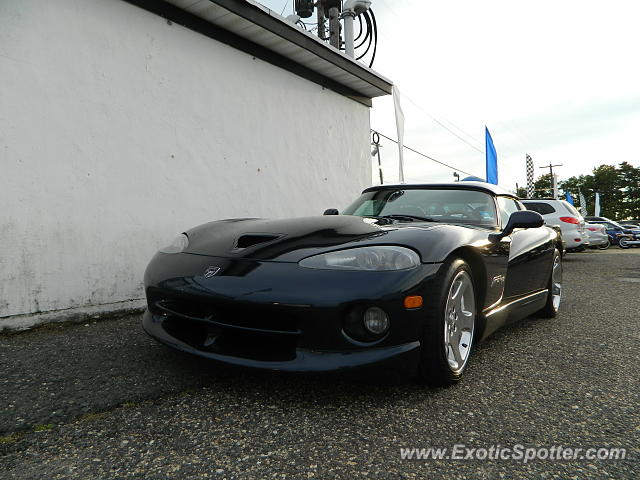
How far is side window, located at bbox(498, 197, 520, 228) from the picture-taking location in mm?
3216

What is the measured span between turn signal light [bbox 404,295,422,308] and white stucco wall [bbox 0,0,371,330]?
9.84 feet

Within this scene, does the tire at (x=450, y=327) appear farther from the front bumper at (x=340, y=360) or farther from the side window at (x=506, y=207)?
the side window at (x=506, y=207)

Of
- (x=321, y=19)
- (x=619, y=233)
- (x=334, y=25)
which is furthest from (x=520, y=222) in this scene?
(x=619, y=233)

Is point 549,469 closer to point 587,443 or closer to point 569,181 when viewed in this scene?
point 587,443

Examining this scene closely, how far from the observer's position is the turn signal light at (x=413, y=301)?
1.94 m

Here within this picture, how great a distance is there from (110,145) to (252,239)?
2.39 metres

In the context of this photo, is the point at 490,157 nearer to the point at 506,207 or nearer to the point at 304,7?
the point at 304,7

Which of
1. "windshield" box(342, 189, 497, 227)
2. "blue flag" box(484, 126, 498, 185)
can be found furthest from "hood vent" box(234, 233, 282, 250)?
"blue flag" box(484, 126, 498, 185)

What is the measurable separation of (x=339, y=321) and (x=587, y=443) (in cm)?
103

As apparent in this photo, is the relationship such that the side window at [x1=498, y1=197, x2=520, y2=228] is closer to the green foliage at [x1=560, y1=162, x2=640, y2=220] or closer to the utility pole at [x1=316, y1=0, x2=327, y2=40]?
the utility pole at [x1=316, y1=0, x2=327, y2=40]

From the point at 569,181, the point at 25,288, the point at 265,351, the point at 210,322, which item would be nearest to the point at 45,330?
the point at 25,288

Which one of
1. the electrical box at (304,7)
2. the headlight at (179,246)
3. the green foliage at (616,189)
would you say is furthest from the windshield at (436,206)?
the green foliage at (616,189)

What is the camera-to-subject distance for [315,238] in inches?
89.5

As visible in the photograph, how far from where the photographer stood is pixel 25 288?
343 centimetres
